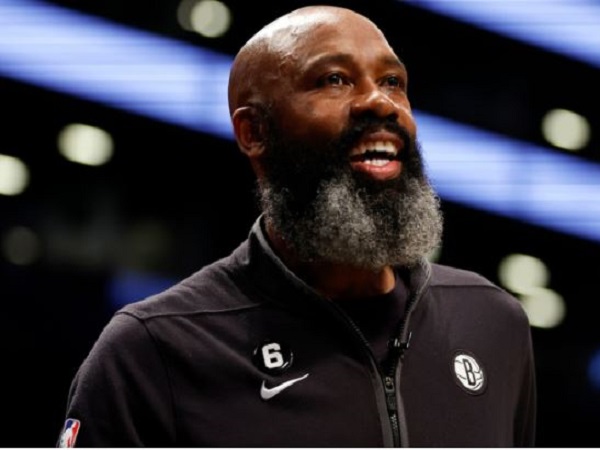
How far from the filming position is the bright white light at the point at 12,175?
3.72 meters

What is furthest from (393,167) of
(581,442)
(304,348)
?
(581,442)

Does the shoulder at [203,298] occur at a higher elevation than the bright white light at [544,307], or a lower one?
higher

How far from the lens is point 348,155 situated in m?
1.89

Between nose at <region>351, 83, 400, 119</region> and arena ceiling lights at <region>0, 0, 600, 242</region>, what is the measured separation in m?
1.91

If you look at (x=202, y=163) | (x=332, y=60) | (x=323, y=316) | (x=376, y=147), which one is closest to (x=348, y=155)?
(x=376, y=147)

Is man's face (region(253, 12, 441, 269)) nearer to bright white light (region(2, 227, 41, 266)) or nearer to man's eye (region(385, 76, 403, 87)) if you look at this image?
man's eye (region(385, 76, 403, 87))

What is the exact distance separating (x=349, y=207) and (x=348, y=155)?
86 millimetres

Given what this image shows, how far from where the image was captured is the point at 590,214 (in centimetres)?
393

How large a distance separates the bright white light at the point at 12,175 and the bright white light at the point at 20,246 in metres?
0.13

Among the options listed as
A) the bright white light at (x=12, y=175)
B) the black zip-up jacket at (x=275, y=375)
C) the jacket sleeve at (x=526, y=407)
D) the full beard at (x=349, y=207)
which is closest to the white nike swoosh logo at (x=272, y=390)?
the black zip-up jacket at (x=275, y=375)

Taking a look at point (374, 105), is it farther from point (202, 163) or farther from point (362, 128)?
point (202, 163)

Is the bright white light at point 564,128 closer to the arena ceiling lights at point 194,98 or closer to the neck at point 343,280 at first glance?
the arena ceiling lights at point 194,98

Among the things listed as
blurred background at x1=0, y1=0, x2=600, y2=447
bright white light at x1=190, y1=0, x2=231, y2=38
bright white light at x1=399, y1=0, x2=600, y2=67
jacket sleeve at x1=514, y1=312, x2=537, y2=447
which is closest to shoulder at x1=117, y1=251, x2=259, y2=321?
jacket sleeve at x1=514, y1=312, x2=537, y2=447

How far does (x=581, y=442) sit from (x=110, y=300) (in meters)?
1.67
